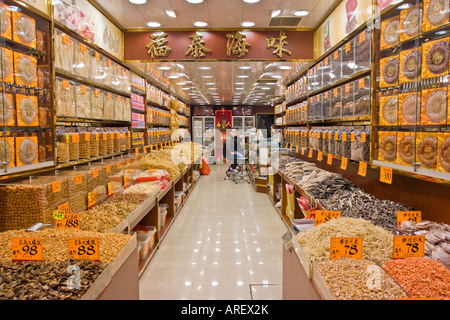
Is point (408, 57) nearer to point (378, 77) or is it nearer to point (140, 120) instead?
point (378, 77)

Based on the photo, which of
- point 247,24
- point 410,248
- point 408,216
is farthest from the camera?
point 247,24

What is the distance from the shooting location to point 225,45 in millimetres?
5477

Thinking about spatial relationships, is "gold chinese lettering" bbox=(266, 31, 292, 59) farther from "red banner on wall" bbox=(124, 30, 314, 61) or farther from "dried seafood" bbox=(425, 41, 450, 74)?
"dried seafood" bbox=(425, 41, 450, 74)

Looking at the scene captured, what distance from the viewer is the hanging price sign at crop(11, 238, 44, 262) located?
2.01 m

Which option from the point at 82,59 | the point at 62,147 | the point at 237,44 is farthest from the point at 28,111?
the point at 237,44

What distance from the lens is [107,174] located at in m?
4.01

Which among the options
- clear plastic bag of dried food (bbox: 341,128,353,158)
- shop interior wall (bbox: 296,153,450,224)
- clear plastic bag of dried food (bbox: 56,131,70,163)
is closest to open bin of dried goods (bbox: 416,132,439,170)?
shop interior wall (bbox: 296,153,450,224)

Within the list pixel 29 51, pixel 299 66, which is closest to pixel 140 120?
pixel 299 66

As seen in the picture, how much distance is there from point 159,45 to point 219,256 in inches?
138

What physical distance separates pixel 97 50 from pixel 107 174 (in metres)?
1.74

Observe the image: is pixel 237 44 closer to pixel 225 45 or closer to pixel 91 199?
pixel 225 45

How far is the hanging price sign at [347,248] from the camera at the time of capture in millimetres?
1981

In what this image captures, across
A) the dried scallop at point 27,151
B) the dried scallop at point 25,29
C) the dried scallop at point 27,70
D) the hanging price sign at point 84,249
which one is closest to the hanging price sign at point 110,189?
the dried scallop at point 27,151

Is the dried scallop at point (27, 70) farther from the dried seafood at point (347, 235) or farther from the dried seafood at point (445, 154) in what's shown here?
the dried seafood at point (445, 154)
